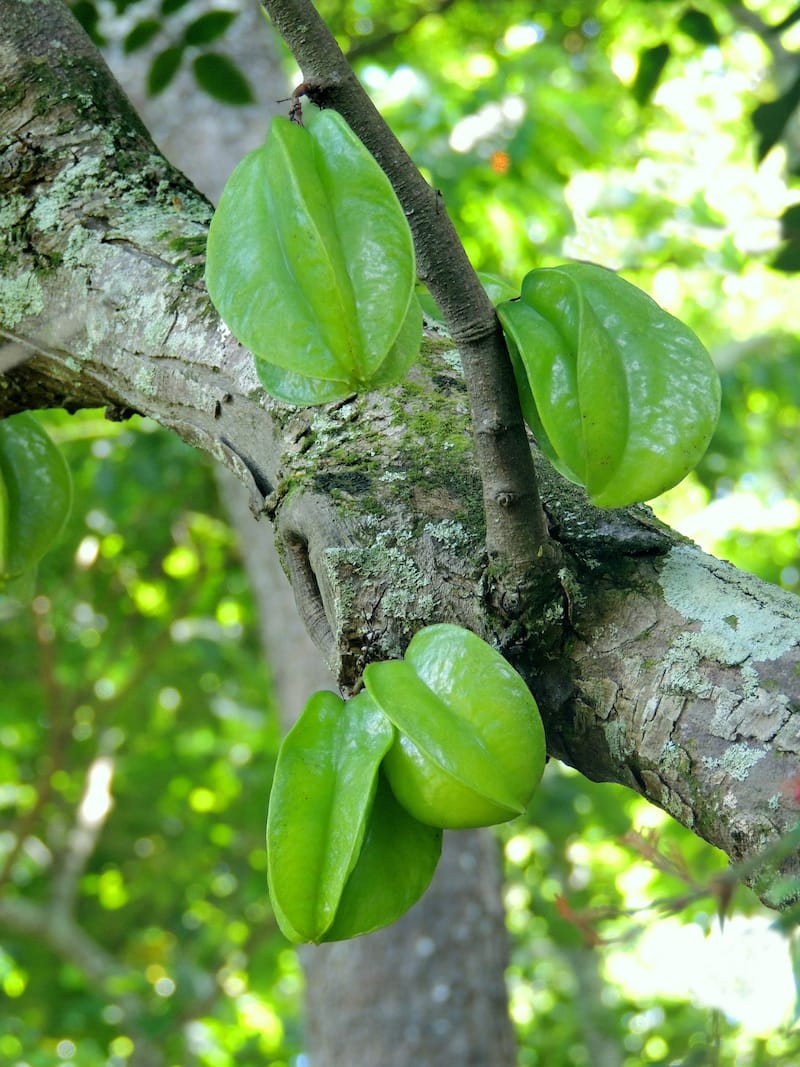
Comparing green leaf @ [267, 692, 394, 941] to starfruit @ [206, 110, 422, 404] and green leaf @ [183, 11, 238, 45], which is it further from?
green leaf @ [183, 11, 238, 45]

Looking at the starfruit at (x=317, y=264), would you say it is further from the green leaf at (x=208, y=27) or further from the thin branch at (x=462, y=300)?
the green leaf at (x=208, y=27)

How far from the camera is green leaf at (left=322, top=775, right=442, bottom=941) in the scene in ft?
3.06

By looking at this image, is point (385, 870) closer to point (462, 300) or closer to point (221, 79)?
point (462, 300)

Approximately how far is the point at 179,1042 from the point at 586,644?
435 cm

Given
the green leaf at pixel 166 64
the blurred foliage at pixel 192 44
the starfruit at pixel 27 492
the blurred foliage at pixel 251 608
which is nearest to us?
the starfruit at pixel 27 492

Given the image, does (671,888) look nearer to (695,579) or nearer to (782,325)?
(782,325)

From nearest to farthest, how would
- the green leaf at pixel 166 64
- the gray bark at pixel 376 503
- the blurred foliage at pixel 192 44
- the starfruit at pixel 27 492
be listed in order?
the gray bark at pixel 376 503, the starfruit at pixel 27 492, the blurred foliage at pixel 192 44, the green leaf at pixel 166 64

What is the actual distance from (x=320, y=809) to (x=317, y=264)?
467mm

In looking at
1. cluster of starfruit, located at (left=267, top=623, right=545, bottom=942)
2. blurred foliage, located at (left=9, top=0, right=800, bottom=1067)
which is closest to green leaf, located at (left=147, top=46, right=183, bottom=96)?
blurred foliage, located at (left=9, top=0, right=800, bottom=1067)

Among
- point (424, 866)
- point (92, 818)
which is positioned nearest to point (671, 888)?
point (92, 818)

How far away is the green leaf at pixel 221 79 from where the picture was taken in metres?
2.14

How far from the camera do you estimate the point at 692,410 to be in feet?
3.15

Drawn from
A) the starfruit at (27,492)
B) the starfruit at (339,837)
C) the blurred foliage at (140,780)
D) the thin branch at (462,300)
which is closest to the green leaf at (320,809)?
the starfruit at (339,837)

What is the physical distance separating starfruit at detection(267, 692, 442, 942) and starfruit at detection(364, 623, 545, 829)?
0.08 feet
